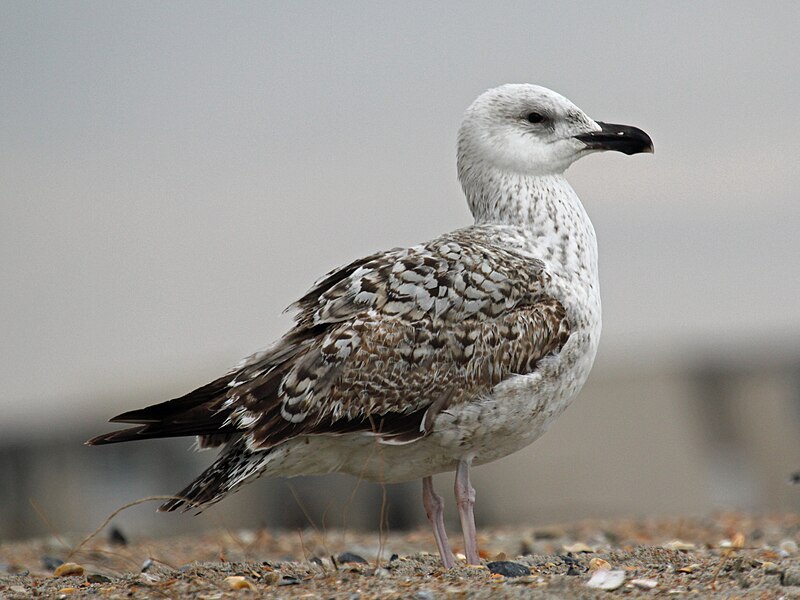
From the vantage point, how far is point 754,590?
17.6 feet

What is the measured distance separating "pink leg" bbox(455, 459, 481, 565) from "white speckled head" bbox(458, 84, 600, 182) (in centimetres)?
195

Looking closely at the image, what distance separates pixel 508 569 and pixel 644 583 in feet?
2.37

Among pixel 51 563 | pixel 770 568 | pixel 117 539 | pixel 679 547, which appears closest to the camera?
pixel 770 568

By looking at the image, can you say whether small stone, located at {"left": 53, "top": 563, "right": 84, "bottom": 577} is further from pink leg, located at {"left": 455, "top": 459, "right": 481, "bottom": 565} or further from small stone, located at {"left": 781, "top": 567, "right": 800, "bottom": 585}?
small stone, located at {"left": 781, "top": 567, "right": 800, "bottom": 585}

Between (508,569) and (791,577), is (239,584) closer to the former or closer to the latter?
(508,569)

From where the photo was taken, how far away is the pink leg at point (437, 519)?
6403 mm

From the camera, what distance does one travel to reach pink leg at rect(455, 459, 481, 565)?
20.6 feet

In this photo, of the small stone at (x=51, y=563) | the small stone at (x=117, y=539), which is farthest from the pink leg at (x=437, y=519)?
the small stone at (x=117, y=539)

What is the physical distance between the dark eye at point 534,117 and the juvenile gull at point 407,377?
102 cm

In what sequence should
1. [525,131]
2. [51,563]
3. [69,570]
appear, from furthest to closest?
[51,563], [525,131], [69,570]

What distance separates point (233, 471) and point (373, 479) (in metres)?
0.86

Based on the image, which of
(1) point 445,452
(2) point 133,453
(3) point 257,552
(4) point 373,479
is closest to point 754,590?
(1) point 445,452

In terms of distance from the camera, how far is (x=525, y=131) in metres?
7.21

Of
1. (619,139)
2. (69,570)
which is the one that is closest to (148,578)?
(69,570)
